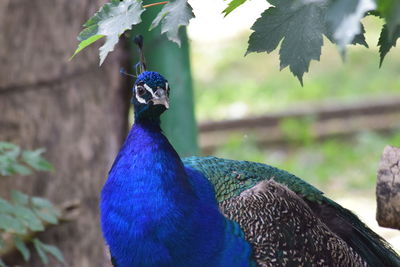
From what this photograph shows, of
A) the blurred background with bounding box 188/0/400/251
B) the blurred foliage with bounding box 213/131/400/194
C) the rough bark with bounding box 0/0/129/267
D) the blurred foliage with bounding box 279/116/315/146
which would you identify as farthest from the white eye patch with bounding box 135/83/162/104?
the blurred foliage with bounding box 279/116/315/146

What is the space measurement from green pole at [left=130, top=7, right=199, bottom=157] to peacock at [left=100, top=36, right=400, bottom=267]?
0.99m

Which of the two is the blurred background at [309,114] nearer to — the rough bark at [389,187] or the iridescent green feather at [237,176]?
the iridescent green feather at [237,176]

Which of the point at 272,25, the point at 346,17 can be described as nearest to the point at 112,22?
the point at 272,25

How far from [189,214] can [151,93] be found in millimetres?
345

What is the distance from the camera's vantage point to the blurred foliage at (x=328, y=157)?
5.02 metres

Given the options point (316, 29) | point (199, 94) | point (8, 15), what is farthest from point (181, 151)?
point (199, 94)

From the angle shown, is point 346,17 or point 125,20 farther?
point 125,20

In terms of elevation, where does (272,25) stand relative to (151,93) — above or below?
above

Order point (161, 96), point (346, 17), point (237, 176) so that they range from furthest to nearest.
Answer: point (237, 176) → point (161, 96) → point (346, 17)

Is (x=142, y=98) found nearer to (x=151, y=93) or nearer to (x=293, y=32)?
(x=151, y=93)

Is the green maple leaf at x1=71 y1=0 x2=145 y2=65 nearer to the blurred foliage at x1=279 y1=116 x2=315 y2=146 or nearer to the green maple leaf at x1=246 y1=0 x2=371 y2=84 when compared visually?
the green maple leaf at x1=246 y1=0 x2=371 y2=84

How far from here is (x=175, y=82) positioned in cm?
334

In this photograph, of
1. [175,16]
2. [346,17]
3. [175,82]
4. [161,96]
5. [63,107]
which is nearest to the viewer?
[346,17]

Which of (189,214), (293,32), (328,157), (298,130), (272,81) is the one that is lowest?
(328,157)
